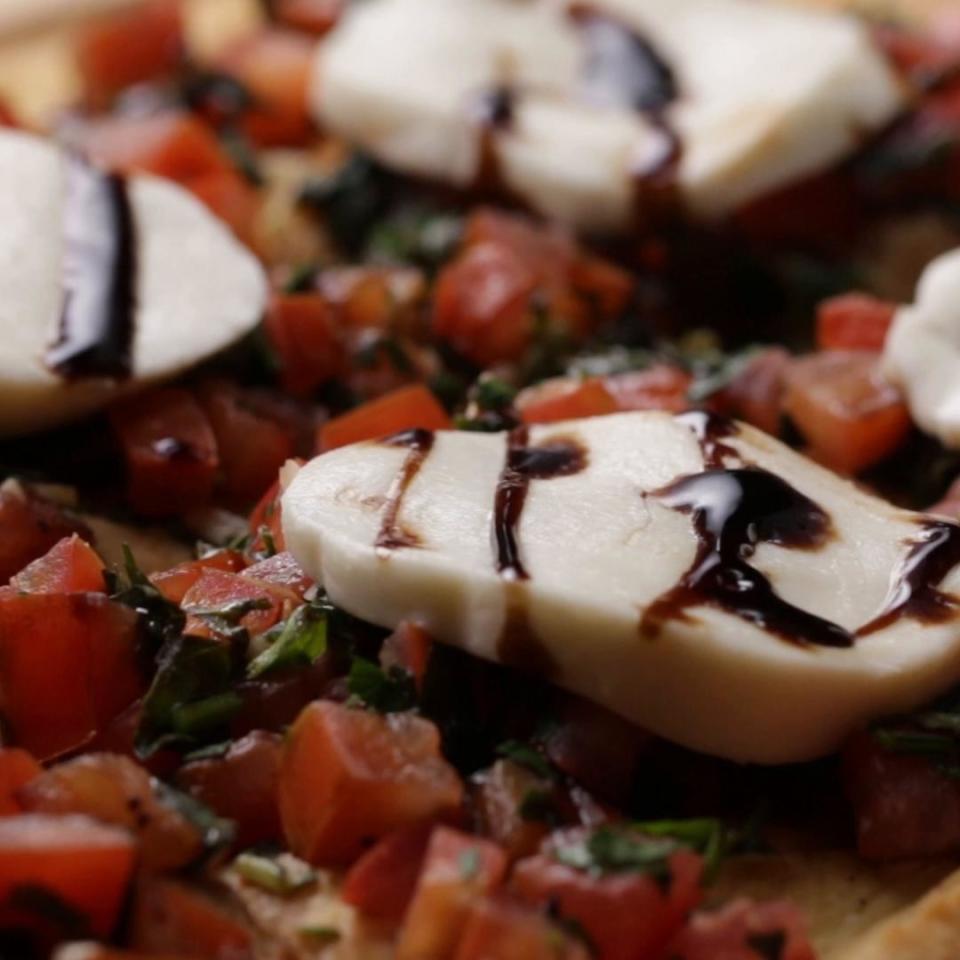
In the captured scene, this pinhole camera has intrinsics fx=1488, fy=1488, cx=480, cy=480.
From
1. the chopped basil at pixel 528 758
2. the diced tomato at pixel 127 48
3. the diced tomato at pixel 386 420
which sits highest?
the chopped basil at pixel 528 758

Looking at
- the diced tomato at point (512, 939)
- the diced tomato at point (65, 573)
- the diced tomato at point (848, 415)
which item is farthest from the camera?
the diced tomato at point (848, 415)

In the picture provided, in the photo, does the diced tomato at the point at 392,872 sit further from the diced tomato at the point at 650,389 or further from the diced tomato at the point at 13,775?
the diced tomato at the point at 650,389

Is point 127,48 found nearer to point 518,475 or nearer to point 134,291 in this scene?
point 134,291

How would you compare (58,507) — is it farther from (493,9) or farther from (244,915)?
(493,9)

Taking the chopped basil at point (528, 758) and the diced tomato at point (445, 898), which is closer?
the diced tomato at point (445, 898)

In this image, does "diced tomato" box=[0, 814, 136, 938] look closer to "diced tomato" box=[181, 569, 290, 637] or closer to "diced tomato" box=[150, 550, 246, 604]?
"diced tomato" box=[181, 569, 290, 637]

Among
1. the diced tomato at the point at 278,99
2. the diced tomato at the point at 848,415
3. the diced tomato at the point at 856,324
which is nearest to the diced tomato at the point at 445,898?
the diced tomato at the point at 848,415
